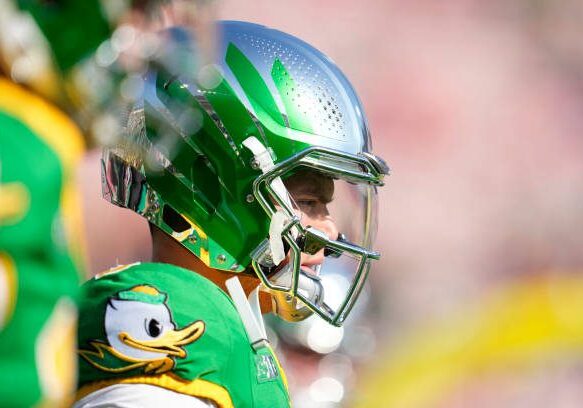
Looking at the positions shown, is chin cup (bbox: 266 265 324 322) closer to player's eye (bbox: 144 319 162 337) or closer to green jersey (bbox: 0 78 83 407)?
player's eye (bbox: 144 319 162 337)

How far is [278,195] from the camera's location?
2.10 metres

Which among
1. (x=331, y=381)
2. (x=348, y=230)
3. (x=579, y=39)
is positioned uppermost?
(x=579, y=39)

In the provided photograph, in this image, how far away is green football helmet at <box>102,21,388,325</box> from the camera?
2.11m

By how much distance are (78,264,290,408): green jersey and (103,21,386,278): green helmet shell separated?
0.25 meters

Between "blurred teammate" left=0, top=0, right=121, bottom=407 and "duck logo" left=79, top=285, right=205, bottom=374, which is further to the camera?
"duck logo" left=79, top=285, right=205, bottom=374

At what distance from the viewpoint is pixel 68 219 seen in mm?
1076

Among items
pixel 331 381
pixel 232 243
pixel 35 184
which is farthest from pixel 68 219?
pixel 331 381

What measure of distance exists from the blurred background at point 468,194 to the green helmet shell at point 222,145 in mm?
4114

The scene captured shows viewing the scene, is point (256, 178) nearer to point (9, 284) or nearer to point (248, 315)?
point (248, 315)

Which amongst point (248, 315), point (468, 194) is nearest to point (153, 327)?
point (248, 315)

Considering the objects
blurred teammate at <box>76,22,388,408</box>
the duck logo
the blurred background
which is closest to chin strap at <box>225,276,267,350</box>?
blurred teammate at <box>76,22,388,408</box>

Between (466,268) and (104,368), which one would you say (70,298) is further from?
(466,268)

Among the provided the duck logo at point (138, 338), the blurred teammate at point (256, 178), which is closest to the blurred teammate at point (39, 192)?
the duck logo at point (138, 338)

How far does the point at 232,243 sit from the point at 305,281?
0.51ft
